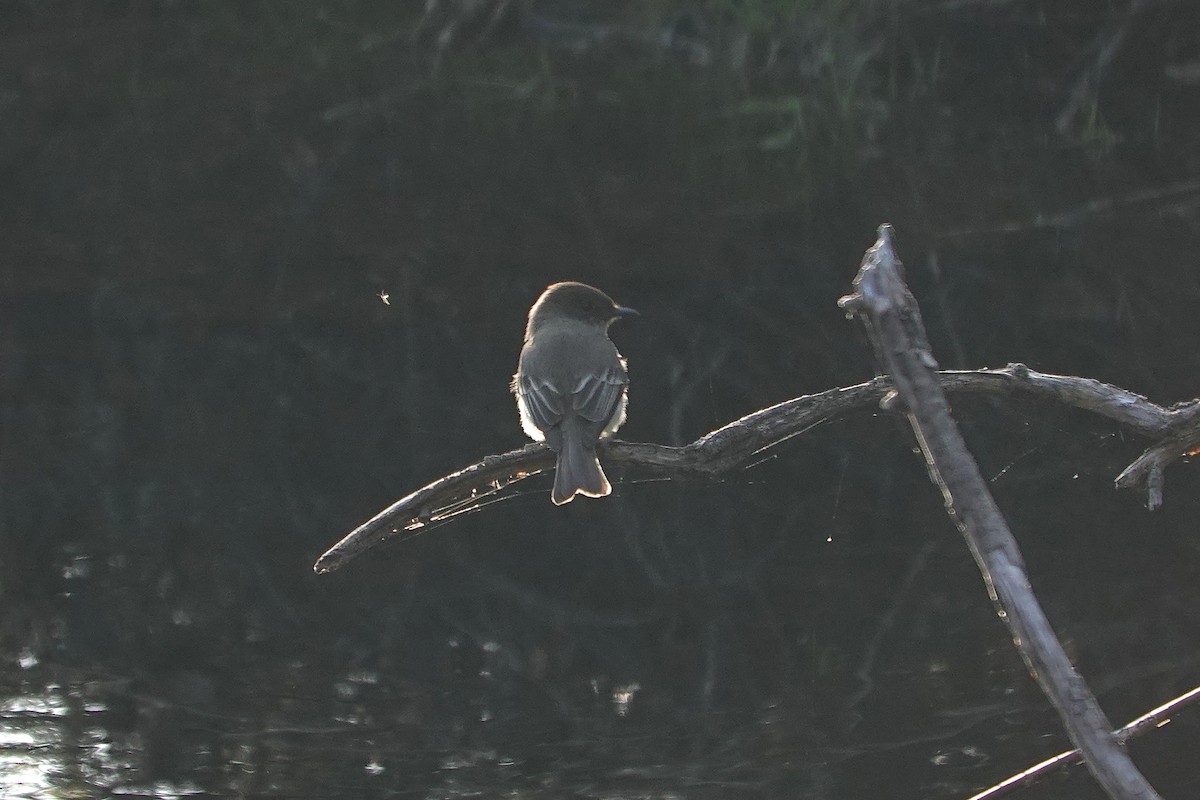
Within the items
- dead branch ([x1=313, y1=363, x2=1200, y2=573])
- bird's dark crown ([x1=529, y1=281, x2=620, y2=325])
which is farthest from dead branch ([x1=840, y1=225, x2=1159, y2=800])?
bird's dark crown ([x1=529, y1=281, x2=620, y2=325])

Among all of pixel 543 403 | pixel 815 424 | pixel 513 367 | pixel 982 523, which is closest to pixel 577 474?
pixel 543 403

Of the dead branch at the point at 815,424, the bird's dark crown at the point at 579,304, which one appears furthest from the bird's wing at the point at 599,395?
the dead branch at the point at 815,424

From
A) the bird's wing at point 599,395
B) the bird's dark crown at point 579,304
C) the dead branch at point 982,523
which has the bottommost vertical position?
the dead branch at point 982,523

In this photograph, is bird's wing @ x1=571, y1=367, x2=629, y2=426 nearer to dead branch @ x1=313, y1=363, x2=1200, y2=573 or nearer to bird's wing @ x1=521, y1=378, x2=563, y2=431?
bird's wing @ x1=521, y1=378, x2=563, y2=431

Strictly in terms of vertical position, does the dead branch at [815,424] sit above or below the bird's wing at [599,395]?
below

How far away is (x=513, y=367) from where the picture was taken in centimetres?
1091

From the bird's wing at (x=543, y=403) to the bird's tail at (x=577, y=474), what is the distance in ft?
0.70

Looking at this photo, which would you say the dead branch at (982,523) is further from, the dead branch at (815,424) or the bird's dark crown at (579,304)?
the bird's dark crown at (579,304)

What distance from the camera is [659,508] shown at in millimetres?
9328

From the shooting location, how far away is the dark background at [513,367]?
22.4 feet

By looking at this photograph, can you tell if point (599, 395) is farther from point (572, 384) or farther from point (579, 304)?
point (579, 304)

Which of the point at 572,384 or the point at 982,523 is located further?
the point at 572,384

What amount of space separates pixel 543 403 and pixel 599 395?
0.22m

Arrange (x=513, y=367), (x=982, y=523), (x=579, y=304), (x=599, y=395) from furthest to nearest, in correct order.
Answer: (x=513, y=367) < (x=579, y=304) < (x=599, y=395) < (x=982, y=523)
